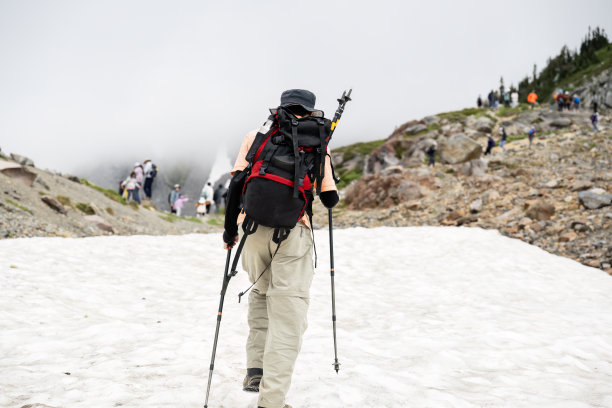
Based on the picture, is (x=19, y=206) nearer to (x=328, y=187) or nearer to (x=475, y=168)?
(x=328, y=187)

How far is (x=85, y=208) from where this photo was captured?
17797 millimetres

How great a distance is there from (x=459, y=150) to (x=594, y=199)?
632 inches

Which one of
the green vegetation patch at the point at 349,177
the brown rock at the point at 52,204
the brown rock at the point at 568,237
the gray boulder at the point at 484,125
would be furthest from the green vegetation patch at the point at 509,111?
the brown rock at the point at 52,204

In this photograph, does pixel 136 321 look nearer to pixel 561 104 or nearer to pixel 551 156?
pixel 551 156

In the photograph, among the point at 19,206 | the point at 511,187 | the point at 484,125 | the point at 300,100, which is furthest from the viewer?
the point at 484,125

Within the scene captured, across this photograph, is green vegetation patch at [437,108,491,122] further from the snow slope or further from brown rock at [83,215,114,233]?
brown rock at [83,215,114,233]

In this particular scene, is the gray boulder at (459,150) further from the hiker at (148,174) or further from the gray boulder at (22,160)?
the gray boulder at (22,160)

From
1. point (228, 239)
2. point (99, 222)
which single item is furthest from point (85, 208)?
point (228, 239)

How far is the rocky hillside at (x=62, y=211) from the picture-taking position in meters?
13.4

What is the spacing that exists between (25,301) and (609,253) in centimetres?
1584

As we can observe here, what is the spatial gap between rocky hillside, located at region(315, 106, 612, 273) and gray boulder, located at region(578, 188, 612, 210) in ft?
0.11

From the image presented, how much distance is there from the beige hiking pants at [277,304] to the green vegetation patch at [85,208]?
1650cm

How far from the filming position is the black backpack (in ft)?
11.1

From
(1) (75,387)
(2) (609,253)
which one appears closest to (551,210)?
(2) (609,253)
